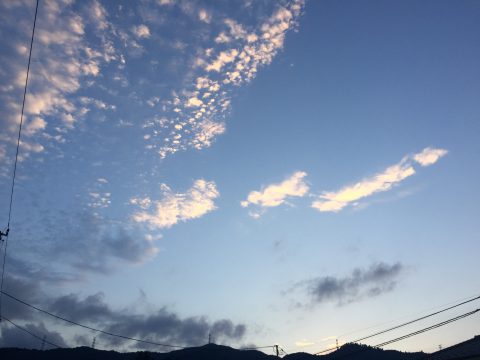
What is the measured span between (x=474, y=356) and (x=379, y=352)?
651 ft

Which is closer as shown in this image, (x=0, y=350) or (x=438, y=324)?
(x=438, y=324)

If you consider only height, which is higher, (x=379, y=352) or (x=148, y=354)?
(x=379, y=352)

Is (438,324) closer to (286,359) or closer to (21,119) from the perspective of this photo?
(21,119)

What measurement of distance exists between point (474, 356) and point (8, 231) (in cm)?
3498

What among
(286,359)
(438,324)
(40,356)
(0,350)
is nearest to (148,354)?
(438,324)

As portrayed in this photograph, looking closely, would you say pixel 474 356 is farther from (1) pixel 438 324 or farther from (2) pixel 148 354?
(2) pixel 148 354

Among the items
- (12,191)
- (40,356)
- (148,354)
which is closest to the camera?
(12,191)

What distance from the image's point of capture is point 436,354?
3272 cm

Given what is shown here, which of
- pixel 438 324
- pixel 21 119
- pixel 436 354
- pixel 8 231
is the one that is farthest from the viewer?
pixel 436 354

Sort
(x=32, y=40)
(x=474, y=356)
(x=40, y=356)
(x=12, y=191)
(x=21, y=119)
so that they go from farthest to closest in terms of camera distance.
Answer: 1. (x=40, y=356)
2. (x=474, y=356)
3. (x=12, y=191)
4. (x=21, y=119)
5. (x=32, y=40)

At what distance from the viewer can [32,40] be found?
1353 cm

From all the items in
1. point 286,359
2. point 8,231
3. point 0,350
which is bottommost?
point 8,231

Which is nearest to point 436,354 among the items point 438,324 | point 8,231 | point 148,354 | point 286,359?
point 438,324

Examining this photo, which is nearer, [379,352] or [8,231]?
[8,231]
